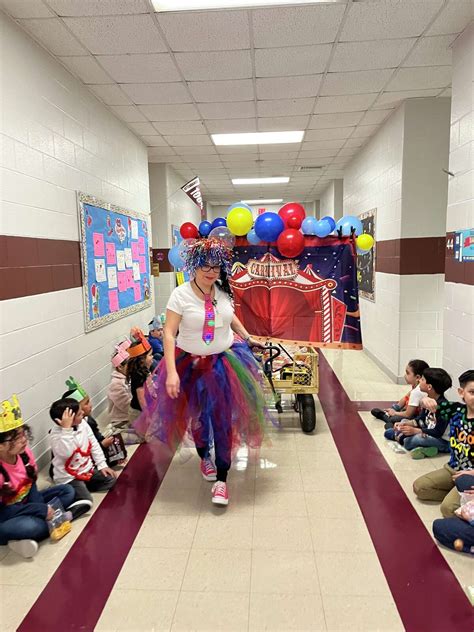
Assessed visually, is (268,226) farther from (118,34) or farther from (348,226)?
(118,34)

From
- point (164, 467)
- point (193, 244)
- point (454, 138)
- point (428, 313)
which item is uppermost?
point (454, 138)

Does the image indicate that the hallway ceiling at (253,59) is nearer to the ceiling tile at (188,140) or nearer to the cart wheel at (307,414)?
the ceiling tile at (188,140)

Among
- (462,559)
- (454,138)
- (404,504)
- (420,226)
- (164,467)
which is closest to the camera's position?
(462,559)

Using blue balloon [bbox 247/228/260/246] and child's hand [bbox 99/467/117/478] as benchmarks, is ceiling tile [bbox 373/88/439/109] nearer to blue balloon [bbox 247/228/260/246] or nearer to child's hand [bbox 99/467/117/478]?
blue balloon [bbox 247/228/260/246]

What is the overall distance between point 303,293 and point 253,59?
2108mm

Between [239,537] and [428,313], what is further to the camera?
[428,313]

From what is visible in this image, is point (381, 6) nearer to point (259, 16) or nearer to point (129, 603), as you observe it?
point (259, 16)

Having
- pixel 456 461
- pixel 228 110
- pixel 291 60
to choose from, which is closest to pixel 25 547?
pixel 456 461

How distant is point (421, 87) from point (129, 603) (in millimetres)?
5095

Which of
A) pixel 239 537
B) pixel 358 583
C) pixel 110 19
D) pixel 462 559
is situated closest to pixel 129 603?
pixel 239 537

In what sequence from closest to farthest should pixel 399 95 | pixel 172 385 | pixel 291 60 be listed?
1. pixel 172 385
2. pixel 291 60
3. pixel 399 95

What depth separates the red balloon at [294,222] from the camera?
13.5 ft

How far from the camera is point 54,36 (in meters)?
3.47

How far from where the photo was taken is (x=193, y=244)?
2.96 meters
